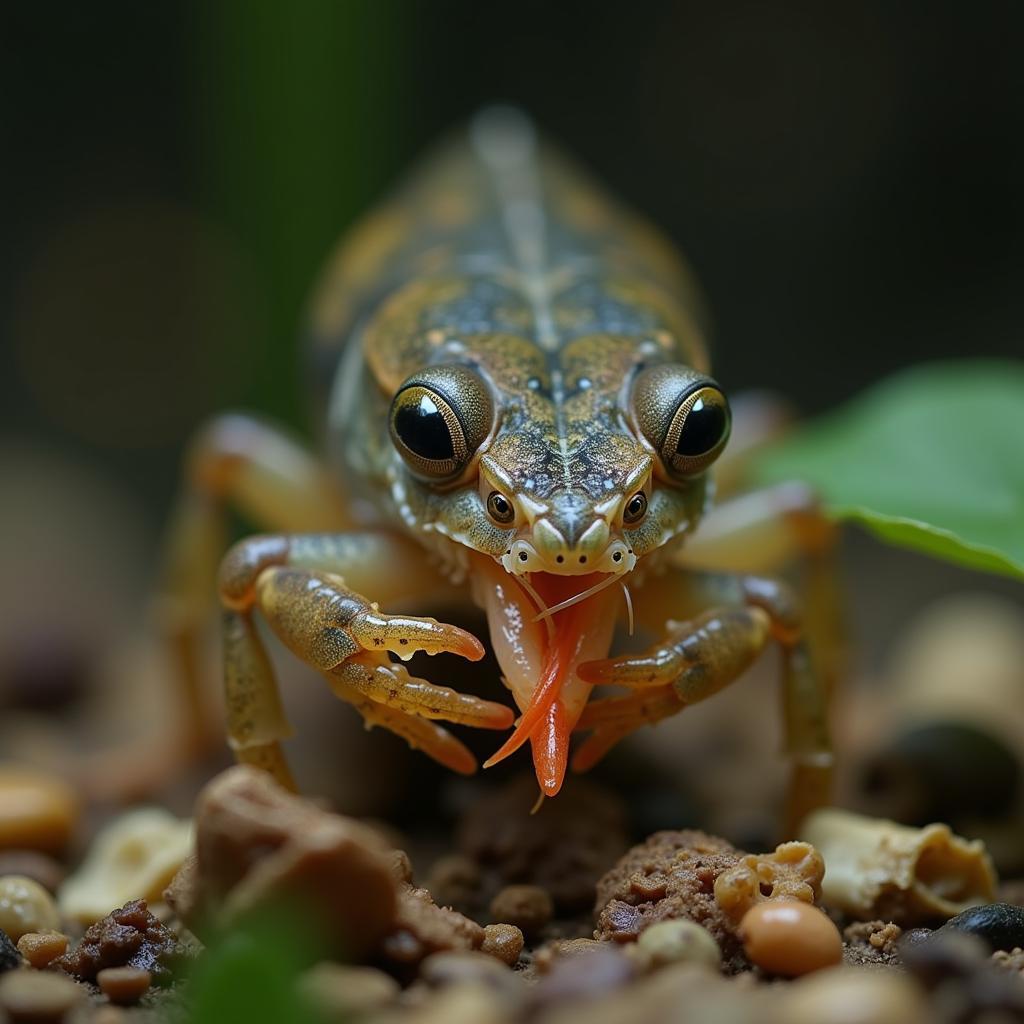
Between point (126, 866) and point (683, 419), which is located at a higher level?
point (683, 419)


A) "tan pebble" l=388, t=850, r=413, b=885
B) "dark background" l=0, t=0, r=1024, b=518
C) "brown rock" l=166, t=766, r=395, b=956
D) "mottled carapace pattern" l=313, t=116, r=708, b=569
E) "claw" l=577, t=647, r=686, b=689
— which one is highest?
"dark background" l=0, t=0, r=1024, b=518

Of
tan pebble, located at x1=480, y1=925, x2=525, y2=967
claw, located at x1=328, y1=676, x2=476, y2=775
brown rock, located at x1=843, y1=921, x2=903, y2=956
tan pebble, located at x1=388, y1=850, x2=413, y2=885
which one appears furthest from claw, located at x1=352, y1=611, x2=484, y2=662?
brown rock, located at x1=843, y1=921, x2=903, y2=956

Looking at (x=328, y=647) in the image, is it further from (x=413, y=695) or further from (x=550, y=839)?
(x=550, y=839)

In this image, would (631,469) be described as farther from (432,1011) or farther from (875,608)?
(875,608)

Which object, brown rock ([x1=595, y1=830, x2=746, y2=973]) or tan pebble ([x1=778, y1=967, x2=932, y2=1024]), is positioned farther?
brown rock ([x1=595, y1=830, x2=746, y2=973])

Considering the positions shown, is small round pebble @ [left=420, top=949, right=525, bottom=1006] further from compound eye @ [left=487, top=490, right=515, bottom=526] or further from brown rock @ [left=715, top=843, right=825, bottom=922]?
compound eye @ [left=487, top=490, right=515, bottom=526]

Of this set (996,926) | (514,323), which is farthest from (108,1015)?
(514,323)

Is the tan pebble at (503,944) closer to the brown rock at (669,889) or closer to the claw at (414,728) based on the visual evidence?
the brown rock at (669,889)
